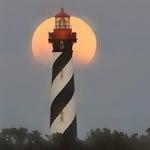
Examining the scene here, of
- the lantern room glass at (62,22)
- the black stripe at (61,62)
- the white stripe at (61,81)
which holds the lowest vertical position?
the white stripe at (61,81)

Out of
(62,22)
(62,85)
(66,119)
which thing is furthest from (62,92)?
(62,22)

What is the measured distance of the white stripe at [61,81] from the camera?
7838cm

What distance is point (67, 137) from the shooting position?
75062 mm

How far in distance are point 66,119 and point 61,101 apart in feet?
2.58

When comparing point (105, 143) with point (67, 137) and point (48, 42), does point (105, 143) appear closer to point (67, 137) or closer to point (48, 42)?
point (67, 137)

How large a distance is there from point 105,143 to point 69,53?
8.40m

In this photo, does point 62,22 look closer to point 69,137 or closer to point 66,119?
point 66,119

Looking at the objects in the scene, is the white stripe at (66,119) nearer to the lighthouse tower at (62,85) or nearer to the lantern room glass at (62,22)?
the lighthouse tower at (62,85)

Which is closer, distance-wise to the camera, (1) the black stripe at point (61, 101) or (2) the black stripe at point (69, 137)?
(2) the black stripe at point (69, 137)

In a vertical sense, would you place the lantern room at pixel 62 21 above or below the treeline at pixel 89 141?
above

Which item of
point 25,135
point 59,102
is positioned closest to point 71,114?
point 59,102

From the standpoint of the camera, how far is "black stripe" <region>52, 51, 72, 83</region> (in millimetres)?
78375

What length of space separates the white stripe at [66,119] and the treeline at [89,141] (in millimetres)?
4695

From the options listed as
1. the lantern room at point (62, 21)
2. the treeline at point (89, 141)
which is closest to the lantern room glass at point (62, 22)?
the lantern room at point (62, 21)
